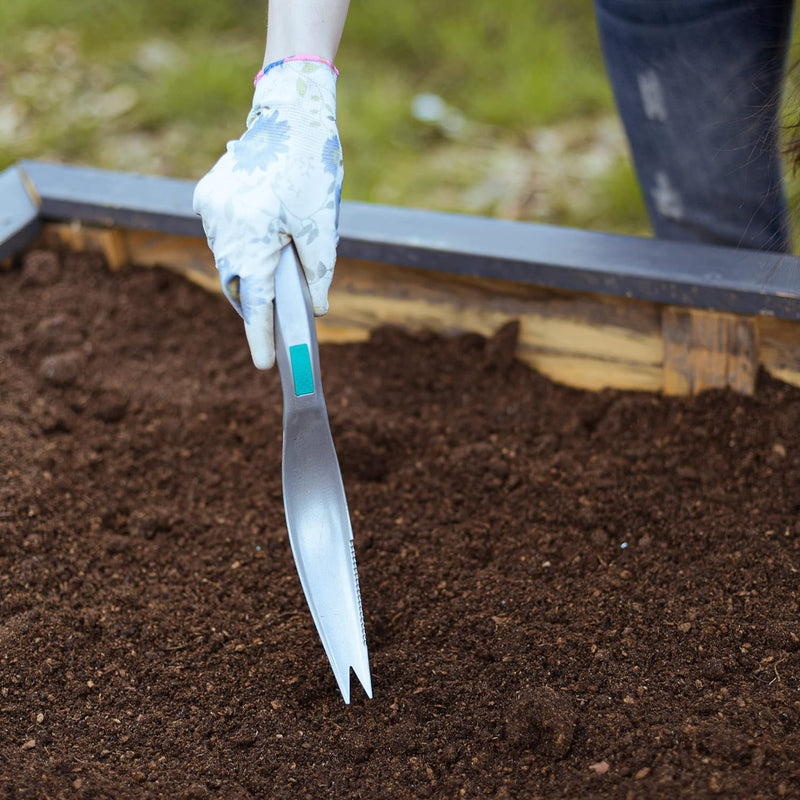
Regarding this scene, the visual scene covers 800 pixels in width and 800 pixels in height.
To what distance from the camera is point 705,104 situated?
5.91ft

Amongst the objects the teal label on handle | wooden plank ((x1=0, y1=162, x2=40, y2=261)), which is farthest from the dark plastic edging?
the teal label on handle

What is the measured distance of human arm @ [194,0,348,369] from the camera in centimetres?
124

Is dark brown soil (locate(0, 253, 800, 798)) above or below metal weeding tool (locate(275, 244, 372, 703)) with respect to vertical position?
below

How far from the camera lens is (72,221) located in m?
2.05

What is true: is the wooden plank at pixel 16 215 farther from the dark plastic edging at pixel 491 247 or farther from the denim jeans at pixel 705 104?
the denim jeans at pixel 705 104

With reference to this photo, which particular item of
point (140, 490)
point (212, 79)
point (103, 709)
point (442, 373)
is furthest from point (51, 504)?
point (212, 79)

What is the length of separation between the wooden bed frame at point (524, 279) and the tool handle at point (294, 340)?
1.70ft

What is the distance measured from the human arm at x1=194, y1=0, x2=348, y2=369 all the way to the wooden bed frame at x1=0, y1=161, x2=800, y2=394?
463 mm

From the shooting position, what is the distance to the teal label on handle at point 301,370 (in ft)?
3.97

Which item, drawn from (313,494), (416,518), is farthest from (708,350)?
(313,494)

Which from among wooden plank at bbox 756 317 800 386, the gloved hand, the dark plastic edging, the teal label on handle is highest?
the gloved hand

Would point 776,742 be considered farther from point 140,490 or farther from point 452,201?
point 452,201

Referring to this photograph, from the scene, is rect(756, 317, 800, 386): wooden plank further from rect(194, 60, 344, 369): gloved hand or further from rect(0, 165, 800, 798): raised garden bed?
rect(194, 60, 344, 369): gloved hand

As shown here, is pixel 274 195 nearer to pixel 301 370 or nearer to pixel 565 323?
pixel 301 370
